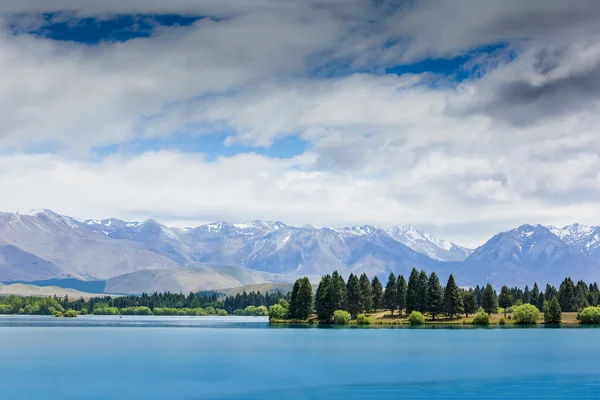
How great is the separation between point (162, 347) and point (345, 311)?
78.3 meters

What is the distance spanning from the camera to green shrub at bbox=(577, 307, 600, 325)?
195m

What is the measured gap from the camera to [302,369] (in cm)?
8481

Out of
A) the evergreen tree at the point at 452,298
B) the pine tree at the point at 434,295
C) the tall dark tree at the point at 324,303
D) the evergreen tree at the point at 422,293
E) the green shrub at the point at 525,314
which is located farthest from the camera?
the evergreen tree at the point at 422,293

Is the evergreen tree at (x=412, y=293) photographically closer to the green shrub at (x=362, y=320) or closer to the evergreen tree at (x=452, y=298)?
the evergreen tree at (x=452, y=298)

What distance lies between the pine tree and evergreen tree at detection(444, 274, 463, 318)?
1.66m

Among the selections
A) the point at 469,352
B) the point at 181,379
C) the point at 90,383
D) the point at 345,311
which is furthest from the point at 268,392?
the point at 345,311

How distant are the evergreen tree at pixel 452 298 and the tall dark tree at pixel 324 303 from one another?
3215cm

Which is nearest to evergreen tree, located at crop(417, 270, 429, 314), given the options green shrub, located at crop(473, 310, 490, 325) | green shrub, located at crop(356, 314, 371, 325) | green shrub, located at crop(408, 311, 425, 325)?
green shrub, located at crop(408, 311, 425, 325)

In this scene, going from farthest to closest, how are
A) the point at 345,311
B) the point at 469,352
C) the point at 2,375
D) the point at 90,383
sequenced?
the point at 345,311
the point at 469,352
the point at 2,375
the point at 90,383

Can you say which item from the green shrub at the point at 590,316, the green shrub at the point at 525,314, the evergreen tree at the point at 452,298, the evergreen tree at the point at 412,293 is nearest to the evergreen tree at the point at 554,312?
the green shrub at the point at 525,314

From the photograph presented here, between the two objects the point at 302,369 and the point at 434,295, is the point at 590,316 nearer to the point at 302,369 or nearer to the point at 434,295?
the point at 434,295

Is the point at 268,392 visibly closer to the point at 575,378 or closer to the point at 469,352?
the point at 575,378

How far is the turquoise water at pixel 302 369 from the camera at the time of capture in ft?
220

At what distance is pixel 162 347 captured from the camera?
120m
